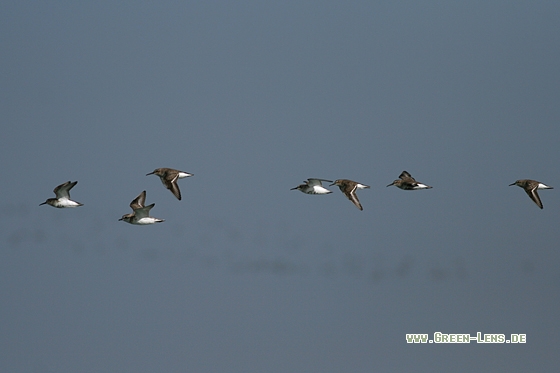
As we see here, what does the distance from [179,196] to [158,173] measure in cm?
483

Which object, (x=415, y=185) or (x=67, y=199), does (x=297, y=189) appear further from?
(x=67, y=199)

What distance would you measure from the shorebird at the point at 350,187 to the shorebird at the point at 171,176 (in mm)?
10316

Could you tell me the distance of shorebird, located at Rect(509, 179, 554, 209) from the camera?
68.1 m

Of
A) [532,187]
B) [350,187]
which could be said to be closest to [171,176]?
[350,187]

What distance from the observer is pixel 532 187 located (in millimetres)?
68875

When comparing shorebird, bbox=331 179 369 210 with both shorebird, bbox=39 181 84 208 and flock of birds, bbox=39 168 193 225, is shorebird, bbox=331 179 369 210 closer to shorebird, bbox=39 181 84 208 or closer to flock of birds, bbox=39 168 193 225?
flock of birds, bbox=39 168 193 225

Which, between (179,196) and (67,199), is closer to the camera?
(179,196)

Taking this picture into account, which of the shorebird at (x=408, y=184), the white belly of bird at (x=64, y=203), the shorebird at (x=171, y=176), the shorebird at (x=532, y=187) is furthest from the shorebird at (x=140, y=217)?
the shorebird at (x=532, y=187)

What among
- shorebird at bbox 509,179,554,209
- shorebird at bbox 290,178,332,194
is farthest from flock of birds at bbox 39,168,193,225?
shorebird at bbox 509,179,554,209

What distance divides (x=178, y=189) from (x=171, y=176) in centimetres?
175

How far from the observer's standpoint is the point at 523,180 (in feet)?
228

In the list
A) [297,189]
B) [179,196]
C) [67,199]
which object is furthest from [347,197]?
[67,199]

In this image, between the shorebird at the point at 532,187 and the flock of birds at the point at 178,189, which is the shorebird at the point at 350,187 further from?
the shorebird at the point at 532,187

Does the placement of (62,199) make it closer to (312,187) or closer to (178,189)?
(178,189)
